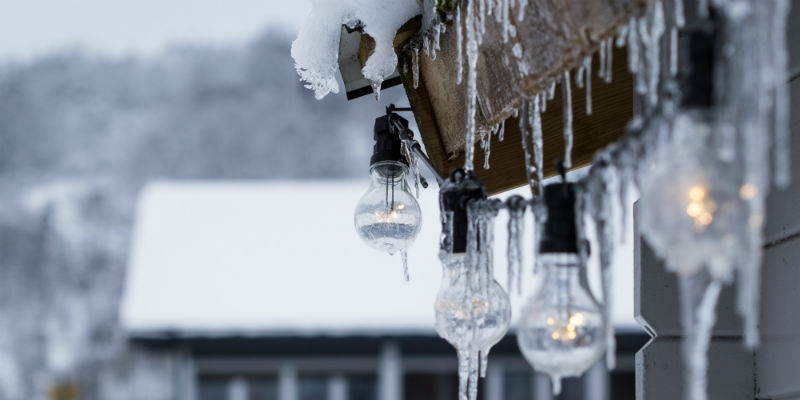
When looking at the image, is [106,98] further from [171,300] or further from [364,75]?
[364,75]

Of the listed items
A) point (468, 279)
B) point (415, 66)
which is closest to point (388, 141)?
point (415, 66)

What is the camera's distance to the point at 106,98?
97.7 ft

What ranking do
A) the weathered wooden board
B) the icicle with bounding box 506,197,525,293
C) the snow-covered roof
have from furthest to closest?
1. the snow-covered roof
2. the icicle with bounding box 506,197,525,293
3. the weathered wooden board

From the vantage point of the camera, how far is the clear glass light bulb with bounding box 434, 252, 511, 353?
4.56 ft

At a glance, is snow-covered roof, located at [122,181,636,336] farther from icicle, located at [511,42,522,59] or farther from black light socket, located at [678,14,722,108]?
black light socket, located at [678,14,722,108]

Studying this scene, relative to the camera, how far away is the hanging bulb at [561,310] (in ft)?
3.61

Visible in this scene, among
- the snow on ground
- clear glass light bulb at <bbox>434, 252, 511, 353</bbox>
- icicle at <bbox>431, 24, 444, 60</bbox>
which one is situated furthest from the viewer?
the snow on ground

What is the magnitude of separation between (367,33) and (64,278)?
23.4 metres

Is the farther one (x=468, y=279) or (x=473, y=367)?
(x=473, y=367)

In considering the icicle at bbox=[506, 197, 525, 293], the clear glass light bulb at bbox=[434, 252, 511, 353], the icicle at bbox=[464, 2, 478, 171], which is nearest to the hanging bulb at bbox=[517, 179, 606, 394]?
the icicle at bbox=[506, 197, 525, 293]

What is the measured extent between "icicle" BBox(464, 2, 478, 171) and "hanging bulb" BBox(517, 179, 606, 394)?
33cm

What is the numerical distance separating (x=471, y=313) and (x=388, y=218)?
0.43 metres

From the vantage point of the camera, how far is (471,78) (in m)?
1.45

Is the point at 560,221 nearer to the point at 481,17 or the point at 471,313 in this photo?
the point at 471,313
